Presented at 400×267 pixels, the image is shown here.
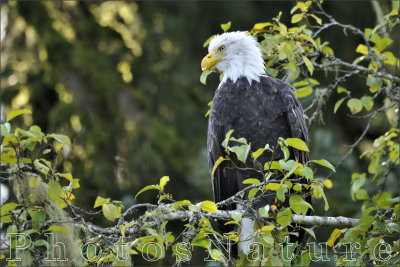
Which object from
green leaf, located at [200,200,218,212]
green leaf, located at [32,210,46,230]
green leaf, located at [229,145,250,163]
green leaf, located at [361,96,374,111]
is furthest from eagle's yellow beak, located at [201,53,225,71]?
green leaf, located at [32,210,46,230]

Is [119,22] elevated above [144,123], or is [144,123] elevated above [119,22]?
[119,22]

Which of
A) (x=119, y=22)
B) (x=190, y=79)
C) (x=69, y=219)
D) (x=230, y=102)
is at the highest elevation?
(x=119, y=22)

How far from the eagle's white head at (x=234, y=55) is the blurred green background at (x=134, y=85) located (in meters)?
1.31

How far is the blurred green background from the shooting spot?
657cm

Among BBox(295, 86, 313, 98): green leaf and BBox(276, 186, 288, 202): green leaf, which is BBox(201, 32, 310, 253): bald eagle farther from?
BBox(276, 186, 288, 202): green leaf

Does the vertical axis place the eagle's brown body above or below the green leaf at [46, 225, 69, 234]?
above

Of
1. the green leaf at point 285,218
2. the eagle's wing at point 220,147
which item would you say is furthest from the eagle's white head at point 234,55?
the green leaf at point 285,218

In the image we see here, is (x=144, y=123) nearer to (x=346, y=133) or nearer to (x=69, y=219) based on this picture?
(x=346, y=133)

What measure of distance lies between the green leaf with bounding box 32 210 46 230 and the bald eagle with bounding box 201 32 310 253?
Result: 67.5 inches

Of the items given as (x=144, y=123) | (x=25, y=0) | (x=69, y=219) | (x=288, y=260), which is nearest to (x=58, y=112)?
(x=144, y=123)

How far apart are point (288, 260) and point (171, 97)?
467 centimetres

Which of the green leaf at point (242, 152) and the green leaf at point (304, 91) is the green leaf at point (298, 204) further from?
the green leaf at point (304, 91)

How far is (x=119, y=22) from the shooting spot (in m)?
8.48

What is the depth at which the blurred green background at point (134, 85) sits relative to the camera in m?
6.57
